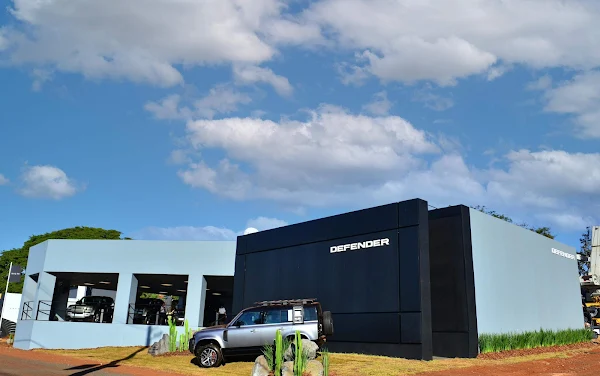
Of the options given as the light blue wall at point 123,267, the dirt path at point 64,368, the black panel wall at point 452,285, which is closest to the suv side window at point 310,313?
the dirt path at point 64,368

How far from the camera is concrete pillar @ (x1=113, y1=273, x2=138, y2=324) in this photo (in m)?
27.4

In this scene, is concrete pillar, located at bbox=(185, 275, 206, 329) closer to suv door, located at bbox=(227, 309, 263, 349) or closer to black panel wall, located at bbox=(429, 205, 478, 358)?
suv door, located at bbox=(227, 309, 263, 349)

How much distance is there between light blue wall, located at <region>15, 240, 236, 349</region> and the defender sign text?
7.66 m

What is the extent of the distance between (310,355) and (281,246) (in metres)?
8.80

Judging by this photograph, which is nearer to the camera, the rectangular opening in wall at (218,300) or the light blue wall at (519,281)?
the light blue wall at (519,281)

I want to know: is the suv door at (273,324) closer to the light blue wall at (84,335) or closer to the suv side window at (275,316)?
the suv side window at (275,316)

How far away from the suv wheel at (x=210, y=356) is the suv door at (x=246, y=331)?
427 millimetres

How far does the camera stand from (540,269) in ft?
76.6

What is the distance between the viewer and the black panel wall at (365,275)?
17469mm

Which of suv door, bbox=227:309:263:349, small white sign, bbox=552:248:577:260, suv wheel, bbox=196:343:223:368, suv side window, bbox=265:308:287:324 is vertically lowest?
suv wheel, bbox=196:343:223:368

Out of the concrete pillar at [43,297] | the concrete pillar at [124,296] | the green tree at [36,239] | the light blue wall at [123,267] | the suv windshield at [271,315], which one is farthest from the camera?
the green tree at [36,239]

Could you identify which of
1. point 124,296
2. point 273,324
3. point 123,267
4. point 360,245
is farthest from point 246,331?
point 123,267

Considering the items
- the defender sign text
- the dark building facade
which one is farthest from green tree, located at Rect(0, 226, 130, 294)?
the defender sign text

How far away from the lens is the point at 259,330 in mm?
16938
